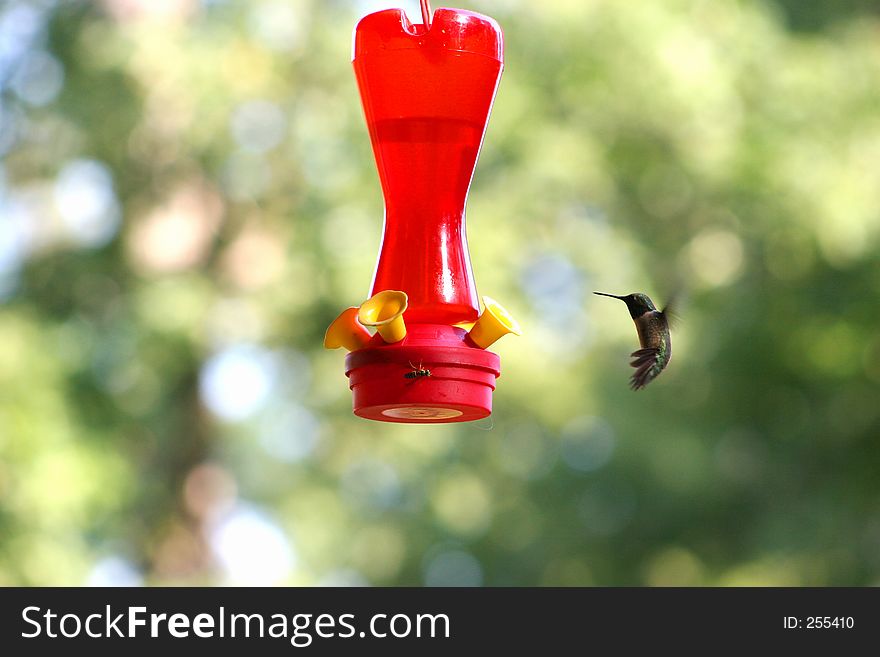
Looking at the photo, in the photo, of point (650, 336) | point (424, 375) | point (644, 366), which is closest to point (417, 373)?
point (424, 375)

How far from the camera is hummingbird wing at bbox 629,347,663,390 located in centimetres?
262

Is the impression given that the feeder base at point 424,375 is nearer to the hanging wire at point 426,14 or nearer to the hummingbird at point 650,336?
the hummingbird at point 650,336

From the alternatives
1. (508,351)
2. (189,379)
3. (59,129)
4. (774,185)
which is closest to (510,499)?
(508,351)

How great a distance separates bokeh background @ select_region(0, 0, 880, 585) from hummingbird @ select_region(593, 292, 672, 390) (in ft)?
15.5

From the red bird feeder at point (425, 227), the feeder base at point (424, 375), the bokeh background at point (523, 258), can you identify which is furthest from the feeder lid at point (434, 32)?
the bokeh background at point (523, 258)

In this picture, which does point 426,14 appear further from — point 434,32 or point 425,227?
point 425,227

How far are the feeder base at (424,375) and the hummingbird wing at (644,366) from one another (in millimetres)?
311

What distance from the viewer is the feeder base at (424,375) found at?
2367 millimetres

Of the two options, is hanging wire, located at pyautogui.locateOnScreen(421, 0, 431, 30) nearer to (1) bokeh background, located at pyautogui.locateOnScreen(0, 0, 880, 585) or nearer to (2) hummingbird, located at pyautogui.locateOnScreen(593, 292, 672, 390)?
(2) hummingbird, located at pyautogui.locateOnScreen(593, 292, 672, 390)

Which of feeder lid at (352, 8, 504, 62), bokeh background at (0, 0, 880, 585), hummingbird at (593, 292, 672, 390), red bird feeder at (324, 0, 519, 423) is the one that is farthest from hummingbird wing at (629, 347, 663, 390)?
bokeh background at (0, 0, 880, 585)

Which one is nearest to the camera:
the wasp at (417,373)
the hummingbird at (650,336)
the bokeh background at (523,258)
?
the wasp at (417,373)

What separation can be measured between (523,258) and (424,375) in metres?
5.96

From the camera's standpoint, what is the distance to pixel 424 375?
2.37 metres

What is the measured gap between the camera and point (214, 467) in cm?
918
